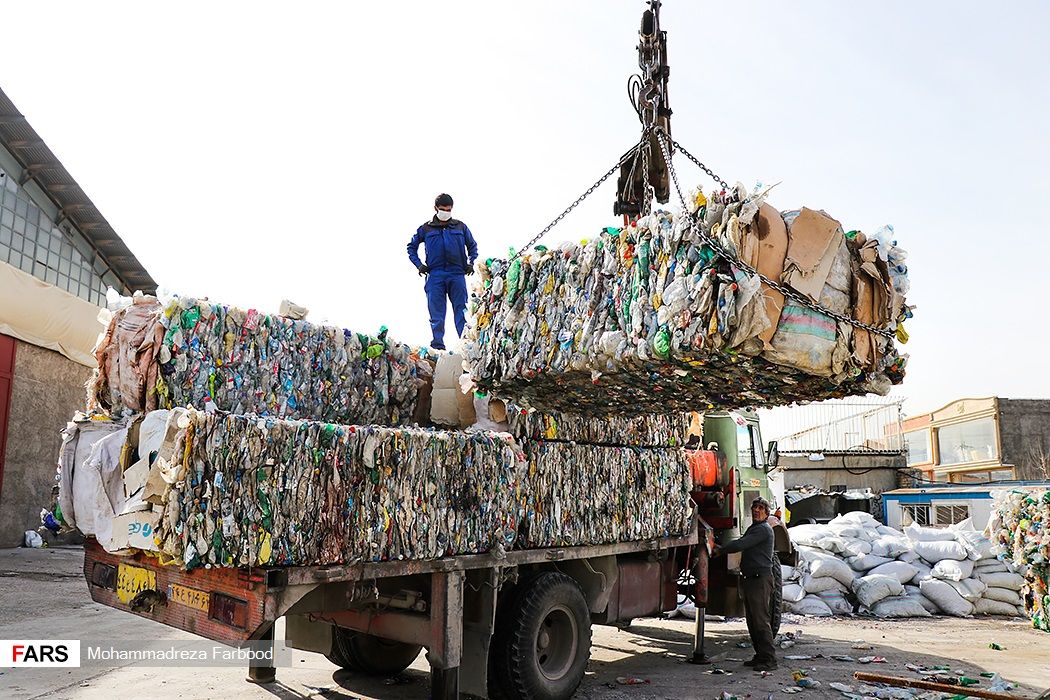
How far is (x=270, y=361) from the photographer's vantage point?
18.8 ft

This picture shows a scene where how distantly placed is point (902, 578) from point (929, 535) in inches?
70.3

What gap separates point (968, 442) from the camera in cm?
3188

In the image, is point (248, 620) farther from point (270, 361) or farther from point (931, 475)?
point (931, 475)

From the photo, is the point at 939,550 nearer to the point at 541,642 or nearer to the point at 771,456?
the point at 771,456

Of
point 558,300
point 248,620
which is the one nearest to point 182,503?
point 248,620

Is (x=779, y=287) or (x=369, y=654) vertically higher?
(x=779, y=287)

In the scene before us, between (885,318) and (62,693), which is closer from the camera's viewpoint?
(885,318)

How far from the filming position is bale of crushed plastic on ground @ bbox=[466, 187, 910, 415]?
14.3ft

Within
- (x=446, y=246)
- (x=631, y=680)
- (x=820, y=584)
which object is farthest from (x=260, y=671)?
(x=820, y=584)

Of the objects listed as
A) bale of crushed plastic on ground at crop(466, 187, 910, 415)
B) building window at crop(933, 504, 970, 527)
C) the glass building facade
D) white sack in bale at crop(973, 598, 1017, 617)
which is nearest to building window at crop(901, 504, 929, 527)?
building window at crop(933, 504, 970, 527)

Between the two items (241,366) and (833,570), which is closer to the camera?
(241,366)

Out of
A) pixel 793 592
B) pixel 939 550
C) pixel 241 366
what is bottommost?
pixel 793 592

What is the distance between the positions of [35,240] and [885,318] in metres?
17.2

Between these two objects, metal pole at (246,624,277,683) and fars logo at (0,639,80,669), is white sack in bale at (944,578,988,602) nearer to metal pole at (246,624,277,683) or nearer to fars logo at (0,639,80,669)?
metal pole at (246,624,277,683)
